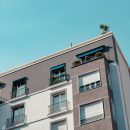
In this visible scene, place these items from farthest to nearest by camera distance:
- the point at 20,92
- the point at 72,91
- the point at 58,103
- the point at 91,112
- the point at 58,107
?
the point at 20,92
the point at 58,103
the point at 58,107
the point at 72,91
the point at 91,112

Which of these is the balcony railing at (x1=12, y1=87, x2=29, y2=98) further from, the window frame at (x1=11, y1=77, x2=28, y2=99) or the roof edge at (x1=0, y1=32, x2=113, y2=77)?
the roof edge at (x1=0, y1=32, x2=113, y2=77)

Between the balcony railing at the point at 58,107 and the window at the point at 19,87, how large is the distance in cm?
466

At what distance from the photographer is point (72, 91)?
3225 cm

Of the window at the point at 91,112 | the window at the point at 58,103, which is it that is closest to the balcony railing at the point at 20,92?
the window at the point at 58,103

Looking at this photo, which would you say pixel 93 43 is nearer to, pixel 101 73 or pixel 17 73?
pixel 101 73

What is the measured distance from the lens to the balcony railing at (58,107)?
32.6m

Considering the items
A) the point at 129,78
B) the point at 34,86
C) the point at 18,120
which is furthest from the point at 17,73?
the point at 129,78

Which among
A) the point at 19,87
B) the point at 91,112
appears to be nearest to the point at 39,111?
the point at 19,87

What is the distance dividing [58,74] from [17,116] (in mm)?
5870

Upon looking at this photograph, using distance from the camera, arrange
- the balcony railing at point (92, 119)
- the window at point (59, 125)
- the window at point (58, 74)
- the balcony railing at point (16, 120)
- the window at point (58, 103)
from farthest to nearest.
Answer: the window at point (58, 74) → the balcony railing at point (16, 120) → the window at point (58, 103) → the window at point (59, 125) → the balcony railing at point (92, 119)

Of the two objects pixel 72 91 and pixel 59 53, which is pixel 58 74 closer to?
pixel 59 53

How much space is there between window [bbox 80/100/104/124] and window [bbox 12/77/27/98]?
343 inches

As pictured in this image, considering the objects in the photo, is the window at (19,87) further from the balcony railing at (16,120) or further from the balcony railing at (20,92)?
the balcony railing at (16,120)

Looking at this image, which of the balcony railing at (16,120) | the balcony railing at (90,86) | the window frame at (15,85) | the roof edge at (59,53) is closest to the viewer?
the balcony railing at (90,86)
